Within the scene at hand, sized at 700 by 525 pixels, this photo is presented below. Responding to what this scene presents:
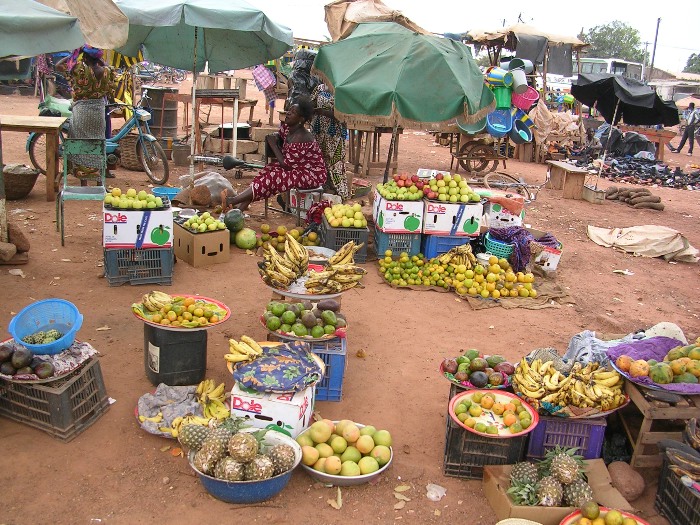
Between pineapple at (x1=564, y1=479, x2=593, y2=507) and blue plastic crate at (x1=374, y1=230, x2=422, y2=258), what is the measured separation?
4758 mm

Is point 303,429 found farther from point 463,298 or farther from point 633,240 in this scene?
point 633,240

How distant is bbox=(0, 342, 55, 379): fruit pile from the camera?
13.6 feet

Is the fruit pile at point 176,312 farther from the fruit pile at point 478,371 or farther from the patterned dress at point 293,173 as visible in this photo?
the patterned dress at point 293,173

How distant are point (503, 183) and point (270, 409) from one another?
7711 mm

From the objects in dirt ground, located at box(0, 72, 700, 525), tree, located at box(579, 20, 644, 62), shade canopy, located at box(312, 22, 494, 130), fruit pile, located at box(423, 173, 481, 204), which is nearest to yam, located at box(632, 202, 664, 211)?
dirt ground, located at box(0, 72, 700, 525)

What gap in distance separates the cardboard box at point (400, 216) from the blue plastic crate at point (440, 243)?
0.76 feet

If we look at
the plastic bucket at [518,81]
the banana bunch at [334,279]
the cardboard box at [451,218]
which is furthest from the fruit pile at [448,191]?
the plastic bucket at [518,81]

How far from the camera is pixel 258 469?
12.4ft

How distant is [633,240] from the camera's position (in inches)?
408

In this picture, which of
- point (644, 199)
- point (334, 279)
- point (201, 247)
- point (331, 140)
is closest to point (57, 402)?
point (334, 279)

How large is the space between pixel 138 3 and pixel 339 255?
16.2ft

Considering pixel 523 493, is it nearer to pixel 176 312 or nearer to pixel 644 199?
pixel 176 312

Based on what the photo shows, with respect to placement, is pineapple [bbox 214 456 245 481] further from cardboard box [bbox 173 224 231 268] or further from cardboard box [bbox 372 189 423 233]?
cardboard box [bbox 372 189 423 233]

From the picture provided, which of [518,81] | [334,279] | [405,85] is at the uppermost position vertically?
[518,81]
